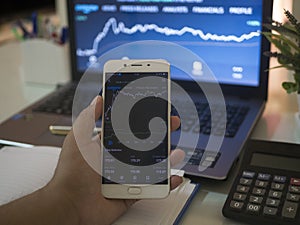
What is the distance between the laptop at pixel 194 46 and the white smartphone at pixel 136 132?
14 centimetres

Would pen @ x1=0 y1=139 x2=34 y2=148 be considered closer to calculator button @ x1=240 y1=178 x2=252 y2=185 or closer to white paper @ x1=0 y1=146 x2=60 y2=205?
white paper @ x1=0 y1=146 x2=60 y2=205

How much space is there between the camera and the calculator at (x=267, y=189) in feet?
1.78

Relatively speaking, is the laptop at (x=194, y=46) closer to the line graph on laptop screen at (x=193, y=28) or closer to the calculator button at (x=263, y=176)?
the line graph on laptop screen at (x=193, y=28)

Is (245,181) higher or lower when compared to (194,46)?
lower

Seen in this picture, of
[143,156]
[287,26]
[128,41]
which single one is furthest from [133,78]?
[128,41]

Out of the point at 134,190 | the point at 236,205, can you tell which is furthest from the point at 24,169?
the point at 236,205

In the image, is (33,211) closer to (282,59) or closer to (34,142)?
(34,142)

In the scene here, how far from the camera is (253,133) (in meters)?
0.77

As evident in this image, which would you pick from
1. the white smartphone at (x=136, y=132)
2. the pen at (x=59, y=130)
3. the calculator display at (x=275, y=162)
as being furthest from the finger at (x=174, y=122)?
the pen at (x=59, y=130)

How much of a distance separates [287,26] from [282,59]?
0.16ft

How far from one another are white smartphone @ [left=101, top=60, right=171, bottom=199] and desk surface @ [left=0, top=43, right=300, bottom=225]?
7 centimetres

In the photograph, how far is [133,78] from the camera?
59 cm

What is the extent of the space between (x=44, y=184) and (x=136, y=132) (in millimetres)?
143

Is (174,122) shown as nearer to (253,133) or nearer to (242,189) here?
(242,189)
